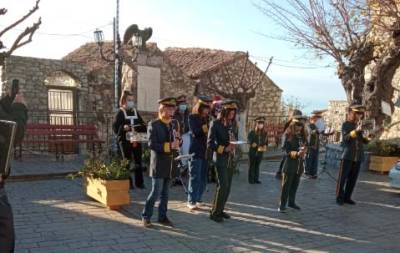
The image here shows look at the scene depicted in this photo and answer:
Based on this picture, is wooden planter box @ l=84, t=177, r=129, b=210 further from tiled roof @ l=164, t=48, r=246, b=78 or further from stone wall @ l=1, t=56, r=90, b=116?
tiled roof @ l=164, t=48, r=246, b=78

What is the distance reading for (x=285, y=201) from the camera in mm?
7145

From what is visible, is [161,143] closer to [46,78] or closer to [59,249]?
[59,249]

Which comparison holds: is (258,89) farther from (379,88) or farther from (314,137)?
(314,137)

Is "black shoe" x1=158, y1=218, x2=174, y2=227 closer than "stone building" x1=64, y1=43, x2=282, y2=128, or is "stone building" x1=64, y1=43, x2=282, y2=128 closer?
"black shoe" x1=158, y1=218, x2=174, y2=227

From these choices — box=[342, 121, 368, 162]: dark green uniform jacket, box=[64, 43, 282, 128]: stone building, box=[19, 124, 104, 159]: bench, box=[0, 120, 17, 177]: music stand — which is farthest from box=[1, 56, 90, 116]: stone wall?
box=[0, 120, 17, 177]: music stand

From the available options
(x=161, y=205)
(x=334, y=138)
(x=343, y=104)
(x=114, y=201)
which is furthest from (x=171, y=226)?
(x=343, y=104)

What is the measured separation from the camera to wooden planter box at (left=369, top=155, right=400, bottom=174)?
11883 mm

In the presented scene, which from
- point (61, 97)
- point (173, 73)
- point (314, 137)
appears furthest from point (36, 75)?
point (314, 137)

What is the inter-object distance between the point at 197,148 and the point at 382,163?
7063mm

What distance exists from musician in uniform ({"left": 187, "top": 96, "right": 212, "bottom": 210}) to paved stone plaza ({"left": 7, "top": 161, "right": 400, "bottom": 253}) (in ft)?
1.03

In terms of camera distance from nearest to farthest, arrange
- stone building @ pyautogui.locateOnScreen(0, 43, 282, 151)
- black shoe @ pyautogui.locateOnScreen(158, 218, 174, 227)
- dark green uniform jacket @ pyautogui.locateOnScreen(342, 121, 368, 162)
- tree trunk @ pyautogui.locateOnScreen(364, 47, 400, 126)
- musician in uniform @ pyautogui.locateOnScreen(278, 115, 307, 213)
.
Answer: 1. black shoe @ pyautogui.locateOnScreen(158, 218, 174, 227)
2. musician in uniform @ pyautogui.locateOnScreen(278, 115, 307, 213)
3. dark green uniform jacket @ pyautogui.locateOnScreen(342, 121, 368, 162)
4. tree trunk @ pyautogui.locateOnScreen(364, 47, 400, 126)
5. stone building @ pyautogui.locateOnScreen(0, 43, 282, 151)

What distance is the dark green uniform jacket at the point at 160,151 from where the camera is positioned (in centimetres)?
587

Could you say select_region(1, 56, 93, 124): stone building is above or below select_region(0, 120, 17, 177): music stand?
above

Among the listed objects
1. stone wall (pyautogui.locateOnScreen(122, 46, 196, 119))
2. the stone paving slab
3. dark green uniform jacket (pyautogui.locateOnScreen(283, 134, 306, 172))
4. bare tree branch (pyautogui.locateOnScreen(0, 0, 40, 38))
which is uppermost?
stone wall (pyautogui.locateOnScreen(122, 46, 196, 119))
